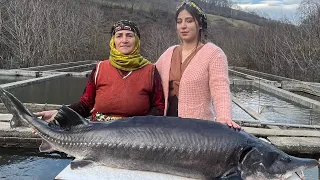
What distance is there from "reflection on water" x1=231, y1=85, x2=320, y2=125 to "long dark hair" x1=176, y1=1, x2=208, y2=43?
24.6 feet

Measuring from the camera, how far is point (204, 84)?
9.98 ft

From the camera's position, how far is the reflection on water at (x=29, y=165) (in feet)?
17.1

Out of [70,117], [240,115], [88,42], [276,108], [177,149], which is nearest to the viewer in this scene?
[177,149]

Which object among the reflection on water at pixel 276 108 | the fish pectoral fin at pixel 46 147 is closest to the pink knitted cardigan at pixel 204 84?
the fish pectoral fin at pixel 46 147

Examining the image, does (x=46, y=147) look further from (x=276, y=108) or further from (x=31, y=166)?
(x=276, y=108)

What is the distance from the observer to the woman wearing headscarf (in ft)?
10.2

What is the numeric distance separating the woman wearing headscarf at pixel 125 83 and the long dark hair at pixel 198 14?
48cm

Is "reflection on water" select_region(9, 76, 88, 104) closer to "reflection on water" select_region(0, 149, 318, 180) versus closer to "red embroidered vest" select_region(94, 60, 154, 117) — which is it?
"reflection on water" select_region(0, 149, 318, 180)

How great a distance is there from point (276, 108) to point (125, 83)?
986 centimetres

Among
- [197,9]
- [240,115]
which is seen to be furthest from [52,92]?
[197,9]

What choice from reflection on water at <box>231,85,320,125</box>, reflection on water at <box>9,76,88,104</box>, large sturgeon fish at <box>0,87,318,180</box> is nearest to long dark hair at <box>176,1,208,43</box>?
large sturgeon fish at <box>0,87,318,180</box>

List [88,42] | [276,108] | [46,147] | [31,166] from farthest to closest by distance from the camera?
1. [88,42]
2. [276,108]
3. [31,166]
4. [46,147]

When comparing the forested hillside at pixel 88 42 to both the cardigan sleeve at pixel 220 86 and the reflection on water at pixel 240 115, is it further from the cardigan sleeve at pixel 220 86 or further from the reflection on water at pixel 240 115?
the cardigan sleeve at pixel 220 86

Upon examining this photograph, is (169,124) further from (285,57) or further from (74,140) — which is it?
(285,57)
